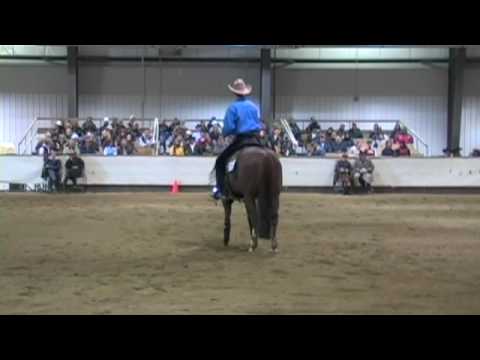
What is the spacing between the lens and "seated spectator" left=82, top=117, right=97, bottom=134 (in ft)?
87.4

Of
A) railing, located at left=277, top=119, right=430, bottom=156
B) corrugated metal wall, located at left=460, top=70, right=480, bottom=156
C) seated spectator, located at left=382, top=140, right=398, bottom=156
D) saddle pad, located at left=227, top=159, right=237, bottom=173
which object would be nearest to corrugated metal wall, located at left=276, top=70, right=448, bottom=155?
railing, located at left=277, top=119, right=430, bottom=156

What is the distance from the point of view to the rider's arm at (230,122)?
985 cm

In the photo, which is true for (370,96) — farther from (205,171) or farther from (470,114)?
(205,171)

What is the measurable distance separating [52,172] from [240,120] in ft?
50.1

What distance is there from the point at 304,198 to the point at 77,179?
8.33m

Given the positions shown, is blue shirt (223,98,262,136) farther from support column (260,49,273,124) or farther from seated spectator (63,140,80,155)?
support column (260,49,273,124)

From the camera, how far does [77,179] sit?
2397 centimetres

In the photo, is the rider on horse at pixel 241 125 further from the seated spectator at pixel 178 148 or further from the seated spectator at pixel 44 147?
the seated spectator at pixel 44 147

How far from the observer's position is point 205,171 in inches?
949

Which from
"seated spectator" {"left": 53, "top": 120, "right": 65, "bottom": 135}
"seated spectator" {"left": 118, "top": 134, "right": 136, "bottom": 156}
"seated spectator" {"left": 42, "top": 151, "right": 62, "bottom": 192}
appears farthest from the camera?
"seated spectator" {"left": 53, "top": 120, "right": 65, "bottom": 135}

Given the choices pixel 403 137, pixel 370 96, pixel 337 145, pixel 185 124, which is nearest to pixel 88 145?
pixel 185 124

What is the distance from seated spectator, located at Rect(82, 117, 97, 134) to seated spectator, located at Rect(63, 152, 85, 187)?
294 centimetres

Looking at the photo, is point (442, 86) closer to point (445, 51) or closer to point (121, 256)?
point (445, 51)

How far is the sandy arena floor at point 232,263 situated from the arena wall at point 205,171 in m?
7.47
